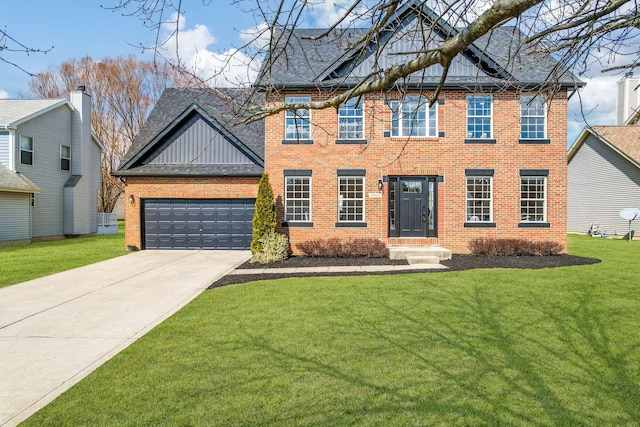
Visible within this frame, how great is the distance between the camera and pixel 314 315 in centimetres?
663

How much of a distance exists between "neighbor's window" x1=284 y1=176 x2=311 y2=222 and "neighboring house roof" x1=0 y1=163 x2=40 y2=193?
13.5 metres

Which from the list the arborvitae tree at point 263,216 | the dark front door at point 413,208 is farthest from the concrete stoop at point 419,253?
the arborvitae tree at point 263,216

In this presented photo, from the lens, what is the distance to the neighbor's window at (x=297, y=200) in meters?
14.7

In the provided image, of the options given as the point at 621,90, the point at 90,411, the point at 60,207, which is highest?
the point at 621,90

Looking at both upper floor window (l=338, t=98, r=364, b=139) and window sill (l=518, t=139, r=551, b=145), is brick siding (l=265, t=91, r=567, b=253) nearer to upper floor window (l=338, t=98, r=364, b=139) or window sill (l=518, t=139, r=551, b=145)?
window sill (l=518, t=139, r=551, b=145)

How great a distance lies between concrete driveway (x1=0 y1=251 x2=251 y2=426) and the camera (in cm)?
430

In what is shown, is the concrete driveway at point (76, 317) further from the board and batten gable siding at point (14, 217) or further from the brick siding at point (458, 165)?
the board and batten gable siding at point (14, 217)

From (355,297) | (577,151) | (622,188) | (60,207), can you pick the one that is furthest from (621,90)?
(60,207)

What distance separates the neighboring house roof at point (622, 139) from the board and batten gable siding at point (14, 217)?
30.1 metres

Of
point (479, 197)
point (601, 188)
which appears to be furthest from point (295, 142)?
point (601, 188)

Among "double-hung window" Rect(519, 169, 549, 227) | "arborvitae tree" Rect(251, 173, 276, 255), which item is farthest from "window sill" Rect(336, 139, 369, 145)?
"double-hung window" Rect(519, 169, 549, 227)

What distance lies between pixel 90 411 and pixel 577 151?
31323 mm

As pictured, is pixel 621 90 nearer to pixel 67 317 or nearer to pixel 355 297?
pixel 355 297

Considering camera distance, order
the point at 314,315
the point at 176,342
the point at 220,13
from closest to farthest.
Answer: the point at 220,13
the point at 176,342
the point at 314,315
